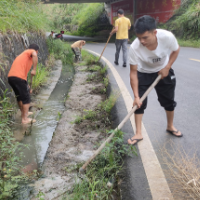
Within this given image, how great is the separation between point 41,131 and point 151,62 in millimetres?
2221

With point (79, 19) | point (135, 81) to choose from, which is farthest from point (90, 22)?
point (135, 81)

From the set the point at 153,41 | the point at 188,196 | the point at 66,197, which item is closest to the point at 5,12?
the point at 153,41

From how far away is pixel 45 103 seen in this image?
5.06 meters

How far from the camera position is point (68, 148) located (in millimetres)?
3057

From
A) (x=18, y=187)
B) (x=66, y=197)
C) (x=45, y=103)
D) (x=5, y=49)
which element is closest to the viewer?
(x=66, y=197)

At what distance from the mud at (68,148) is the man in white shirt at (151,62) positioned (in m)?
0.71

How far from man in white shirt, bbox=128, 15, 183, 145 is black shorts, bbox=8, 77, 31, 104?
216 centimetres

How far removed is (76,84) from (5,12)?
93.8 inches

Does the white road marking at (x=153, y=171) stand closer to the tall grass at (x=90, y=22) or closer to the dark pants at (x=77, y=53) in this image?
the dark pants at (x=77, y=53)

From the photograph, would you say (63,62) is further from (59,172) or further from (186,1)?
(186,1)

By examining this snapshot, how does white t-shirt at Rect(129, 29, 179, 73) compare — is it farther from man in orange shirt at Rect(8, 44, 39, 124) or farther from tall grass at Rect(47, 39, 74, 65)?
tall grass at Rect(47, 39, 74, 65)

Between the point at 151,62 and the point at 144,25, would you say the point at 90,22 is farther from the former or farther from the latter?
the point at 144,25

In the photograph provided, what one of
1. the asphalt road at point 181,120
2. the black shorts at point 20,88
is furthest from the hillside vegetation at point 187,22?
the black shorts at point 20,88

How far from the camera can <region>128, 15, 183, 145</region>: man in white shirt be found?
90.0 inches
